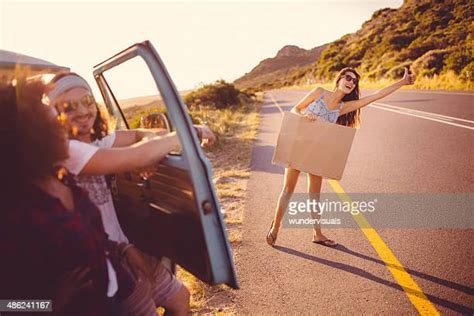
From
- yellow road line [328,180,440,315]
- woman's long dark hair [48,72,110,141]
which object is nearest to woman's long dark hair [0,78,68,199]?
woman's long dark hair [48,72,110,141]

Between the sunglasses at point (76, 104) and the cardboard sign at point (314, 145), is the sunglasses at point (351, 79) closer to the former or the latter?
the cardboard sign at point (314, 145)

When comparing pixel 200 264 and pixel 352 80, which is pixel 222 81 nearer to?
pixel 352 80

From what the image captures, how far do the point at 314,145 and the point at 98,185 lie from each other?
2.34 metres

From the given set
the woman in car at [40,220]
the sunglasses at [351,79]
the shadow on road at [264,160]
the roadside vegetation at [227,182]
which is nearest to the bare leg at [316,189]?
the roadside vegetation at [227,182]

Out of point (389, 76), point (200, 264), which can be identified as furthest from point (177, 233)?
point (389, 76)

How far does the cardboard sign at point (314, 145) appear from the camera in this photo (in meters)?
3.48

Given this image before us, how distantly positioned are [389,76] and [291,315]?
31.9 metres

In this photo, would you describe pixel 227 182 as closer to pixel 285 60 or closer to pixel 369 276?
pixel 369 276

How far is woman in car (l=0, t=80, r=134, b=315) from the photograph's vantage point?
3.89 ft

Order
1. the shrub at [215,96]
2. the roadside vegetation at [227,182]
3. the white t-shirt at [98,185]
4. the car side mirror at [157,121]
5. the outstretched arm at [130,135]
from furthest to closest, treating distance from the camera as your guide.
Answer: the shrub at [215,96], the roadside vegetation at [227,182], the car side mirror at [157,121], the outstretched arm at [130,135], the white t-shirt at [98,185]

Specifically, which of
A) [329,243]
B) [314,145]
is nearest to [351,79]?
[314,145]

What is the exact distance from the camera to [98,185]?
5.65 feet

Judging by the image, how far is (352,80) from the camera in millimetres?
3719

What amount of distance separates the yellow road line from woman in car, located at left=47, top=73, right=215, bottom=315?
6.60 ft
